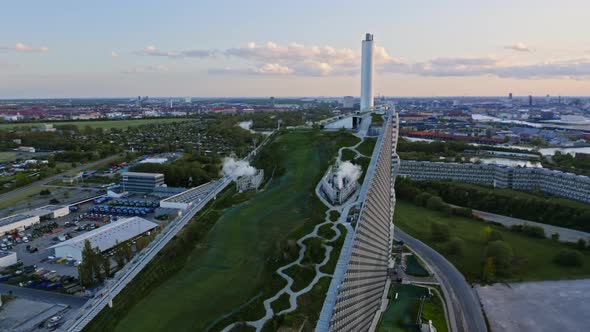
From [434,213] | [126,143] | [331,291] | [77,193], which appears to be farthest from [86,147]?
[331,291]

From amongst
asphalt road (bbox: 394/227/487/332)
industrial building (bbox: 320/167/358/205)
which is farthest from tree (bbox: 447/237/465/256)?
industrial building (bbox: 320/167/358/205)

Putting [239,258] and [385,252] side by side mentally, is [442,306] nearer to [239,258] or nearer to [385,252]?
[385,252]

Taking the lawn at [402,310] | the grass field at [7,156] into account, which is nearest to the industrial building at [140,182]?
the grass field at [7,156]

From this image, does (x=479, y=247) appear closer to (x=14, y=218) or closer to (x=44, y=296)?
(x=44, y=296)

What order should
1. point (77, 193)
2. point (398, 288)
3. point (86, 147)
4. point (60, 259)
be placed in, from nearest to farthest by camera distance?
point (398, 288) → point (60, 259) → point (77, 193) → point (86, 147)

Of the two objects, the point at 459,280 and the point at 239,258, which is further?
the point at 459,280

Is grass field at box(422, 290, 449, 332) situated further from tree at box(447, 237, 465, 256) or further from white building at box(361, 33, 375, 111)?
white building at box(361, 33, 375, 111)

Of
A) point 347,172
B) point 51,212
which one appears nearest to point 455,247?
point 347,172
